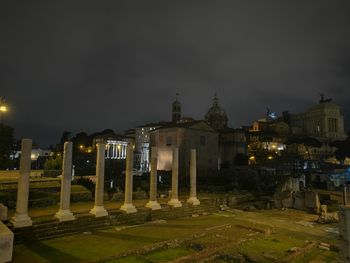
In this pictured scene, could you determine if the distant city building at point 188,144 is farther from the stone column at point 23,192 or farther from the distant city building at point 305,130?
the stone column at point 23,192

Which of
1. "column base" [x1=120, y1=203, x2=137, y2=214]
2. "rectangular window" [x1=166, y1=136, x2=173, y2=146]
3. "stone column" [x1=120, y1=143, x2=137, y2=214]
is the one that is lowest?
"column base" [x1=120, y1=203, x2=137, y2=214]

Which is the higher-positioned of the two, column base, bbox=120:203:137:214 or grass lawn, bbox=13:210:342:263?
column base, bbox=120:203:137:214

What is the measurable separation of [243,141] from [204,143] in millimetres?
12825

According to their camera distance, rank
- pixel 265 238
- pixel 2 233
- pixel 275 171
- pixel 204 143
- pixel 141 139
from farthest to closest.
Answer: pixel 141 139 → pixel 204 143 → pixel 275 171 → pixel 265 238 → pixel 2 233

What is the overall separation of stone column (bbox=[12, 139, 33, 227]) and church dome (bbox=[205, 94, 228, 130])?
61.8 meters

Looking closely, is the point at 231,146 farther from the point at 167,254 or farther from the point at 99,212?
the point at 167,254

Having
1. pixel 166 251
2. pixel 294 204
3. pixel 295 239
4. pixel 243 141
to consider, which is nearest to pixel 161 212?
pixel 166 251

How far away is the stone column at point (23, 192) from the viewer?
14427 mm

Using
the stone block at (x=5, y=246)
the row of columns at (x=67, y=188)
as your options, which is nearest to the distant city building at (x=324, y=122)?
the row of columns at (x=67, y=188)

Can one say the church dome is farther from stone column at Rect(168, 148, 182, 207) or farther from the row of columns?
the row of columns

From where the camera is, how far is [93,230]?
16.8m

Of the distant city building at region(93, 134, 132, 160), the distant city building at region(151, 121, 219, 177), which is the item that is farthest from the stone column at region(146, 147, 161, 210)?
the distant city building at region(93, 134, 132, 160)

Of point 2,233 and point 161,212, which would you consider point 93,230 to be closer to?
point 161,212

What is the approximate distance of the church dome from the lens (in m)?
75.6
